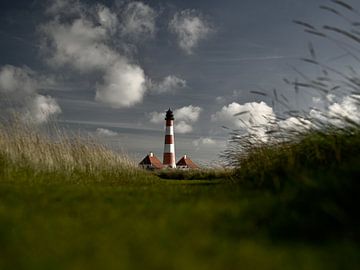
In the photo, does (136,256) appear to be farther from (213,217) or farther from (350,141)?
(350,141)

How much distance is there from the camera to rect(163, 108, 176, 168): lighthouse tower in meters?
23.8

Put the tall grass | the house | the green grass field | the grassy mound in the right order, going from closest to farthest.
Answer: the green grass field → the grassy mound → the tall grass → the house

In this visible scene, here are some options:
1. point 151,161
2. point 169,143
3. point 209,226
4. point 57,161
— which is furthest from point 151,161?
point 209,226

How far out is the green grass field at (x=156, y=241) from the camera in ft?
6.26

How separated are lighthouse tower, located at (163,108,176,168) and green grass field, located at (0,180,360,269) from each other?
2018cm

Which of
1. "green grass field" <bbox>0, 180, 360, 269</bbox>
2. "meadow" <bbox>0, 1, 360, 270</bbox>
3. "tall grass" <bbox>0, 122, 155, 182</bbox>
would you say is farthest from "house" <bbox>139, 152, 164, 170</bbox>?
"green grass field" <bbox>0, 180, 360, 269</bbox>

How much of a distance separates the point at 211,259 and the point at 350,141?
99.0 inches

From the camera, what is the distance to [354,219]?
8.15 ft

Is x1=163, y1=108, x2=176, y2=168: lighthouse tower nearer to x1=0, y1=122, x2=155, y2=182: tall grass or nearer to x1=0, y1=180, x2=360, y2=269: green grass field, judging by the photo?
x1=0, y1=122, x2=155, y2=182: tall grass

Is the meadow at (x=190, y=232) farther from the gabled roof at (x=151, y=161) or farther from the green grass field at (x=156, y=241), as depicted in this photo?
the gabled roof at (x=151, y=161)

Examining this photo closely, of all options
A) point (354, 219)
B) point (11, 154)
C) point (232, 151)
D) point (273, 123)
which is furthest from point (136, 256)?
point (11, 154)

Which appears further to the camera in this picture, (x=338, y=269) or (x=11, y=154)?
(x=11, y=154)

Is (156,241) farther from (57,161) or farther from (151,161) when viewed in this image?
(151,161)

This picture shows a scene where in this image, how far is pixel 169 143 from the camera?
23.9 metres
